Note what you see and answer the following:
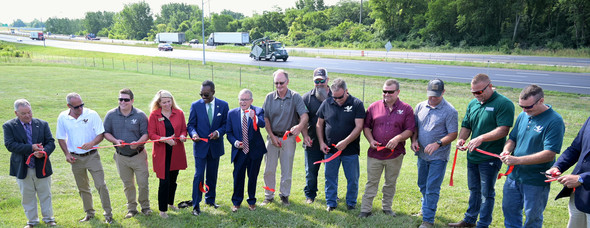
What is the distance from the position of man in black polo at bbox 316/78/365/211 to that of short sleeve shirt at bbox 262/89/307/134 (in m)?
0.41

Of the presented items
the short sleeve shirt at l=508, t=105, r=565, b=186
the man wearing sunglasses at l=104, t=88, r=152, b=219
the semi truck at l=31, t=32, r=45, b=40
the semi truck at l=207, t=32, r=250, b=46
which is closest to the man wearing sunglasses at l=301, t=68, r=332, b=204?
the man wearing sunglasses at l=104, t=88, r=152, b=219

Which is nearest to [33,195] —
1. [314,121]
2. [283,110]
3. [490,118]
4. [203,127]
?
[203,127]

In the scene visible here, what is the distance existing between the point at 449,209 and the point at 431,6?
61.9 metres

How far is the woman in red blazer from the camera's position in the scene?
5961 millimetres

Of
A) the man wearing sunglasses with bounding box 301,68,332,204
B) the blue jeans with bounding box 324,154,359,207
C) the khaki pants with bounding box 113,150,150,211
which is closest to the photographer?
the khaki pants with bounding box 113,150,150,211

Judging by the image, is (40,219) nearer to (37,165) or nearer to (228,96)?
(37,165)

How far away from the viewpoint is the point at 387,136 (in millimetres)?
5879

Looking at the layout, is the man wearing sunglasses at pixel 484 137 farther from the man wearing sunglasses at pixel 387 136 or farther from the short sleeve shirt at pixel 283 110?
the short sleeve shirt at pixel 283 110

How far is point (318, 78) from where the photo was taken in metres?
6.42

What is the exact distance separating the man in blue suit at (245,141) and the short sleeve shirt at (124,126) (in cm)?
136

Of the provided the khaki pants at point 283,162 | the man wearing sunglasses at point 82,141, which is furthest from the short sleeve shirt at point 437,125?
the man wearing sunglasses at point 82,141

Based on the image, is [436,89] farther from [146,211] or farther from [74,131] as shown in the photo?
[74,131]

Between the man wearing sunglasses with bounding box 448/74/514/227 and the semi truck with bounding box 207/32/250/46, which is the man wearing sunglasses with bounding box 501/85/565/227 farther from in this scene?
the semi truck with bounding box 207/32/250/46

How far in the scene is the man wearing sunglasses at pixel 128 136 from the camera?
5.88 metres
